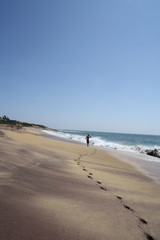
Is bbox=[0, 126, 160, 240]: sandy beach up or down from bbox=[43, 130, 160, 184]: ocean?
up

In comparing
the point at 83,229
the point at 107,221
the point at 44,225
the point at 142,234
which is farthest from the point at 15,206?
the point at 142,234

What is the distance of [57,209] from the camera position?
10.9ft

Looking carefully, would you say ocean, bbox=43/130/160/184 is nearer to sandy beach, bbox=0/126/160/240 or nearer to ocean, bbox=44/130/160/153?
ocean, bbox=44/130/160/153

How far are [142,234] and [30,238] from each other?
1638mm

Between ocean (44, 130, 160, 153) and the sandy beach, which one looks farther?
ocean (44, 130, 160, 153)

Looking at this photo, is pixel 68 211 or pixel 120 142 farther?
pixel 120 142

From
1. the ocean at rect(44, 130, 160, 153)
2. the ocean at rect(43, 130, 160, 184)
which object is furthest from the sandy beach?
the ocean at rect(44, 130, 160, 153)

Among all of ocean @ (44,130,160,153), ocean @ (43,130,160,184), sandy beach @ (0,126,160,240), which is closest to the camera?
sandy beach @ (0,126,160,240)

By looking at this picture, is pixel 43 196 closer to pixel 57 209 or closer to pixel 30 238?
pixel 57 209

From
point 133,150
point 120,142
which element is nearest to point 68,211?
point 133,150

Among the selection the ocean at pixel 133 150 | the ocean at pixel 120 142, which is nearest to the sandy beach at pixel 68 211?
the ocean at pixel 133 150

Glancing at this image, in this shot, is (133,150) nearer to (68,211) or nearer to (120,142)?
(120,142)

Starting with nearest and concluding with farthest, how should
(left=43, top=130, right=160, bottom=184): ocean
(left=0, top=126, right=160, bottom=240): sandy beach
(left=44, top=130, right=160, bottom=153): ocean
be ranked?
(left=0, top=126, right=160, bottom=240): sandy beach, (left=43, top=130, right=160, bottom=184): ocean, (left=44, top=130, right=160, bottom=153): ocean

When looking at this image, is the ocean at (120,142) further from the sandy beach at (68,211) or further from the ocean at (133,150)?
the sandy beach at (68,211)
